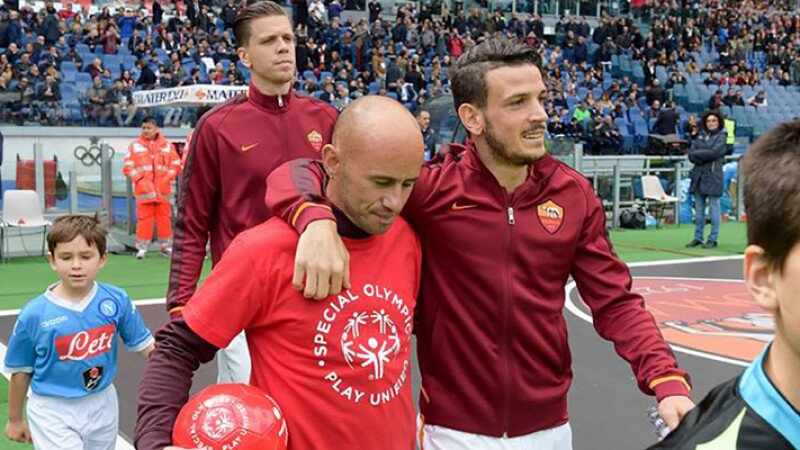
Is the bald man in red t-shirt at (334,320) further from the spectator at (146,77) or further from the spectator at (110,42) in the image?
the spectator at (110,42)

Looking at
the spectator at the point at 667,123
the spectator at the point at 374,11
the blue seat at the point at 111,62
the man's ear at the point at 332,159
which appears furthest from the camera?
the spectator at the point at 374,11

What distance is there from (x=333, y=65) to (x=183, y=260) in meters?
23.2

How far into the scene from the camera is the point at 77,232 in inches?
157

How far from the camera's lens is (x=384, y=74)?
1059 inches

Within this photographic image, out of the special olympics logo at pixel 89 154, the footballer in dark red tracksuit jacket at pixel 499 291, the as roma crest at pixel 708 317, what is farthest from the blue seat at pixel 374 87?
the footballer in dark red tracksuit jacket at pixel 499 291

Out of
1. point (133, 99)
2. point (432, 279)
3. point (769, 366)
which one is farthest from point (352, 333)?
point (133, 99)

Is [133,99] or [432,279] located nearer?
[432,279]

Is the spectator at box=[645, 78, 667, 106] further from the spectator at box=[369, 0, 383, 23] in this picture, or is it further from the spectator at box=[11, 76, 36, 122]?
the spectator at box=[11, 76, 36, 122]

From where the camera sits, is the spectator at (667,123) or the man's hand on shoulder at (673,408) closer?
the man's hand on shoulder at (673,408)

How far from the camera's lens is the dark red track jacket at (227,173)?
13.1ft

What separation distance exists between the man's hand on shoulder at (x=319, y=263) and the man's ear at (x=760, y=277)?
0.97 meters

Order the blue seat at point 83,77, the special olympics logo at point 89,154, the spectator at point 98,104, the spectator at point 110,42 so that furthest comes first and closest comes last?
the spectator at point 110,42, the blue seat at point 83,77, the spectator at point 98,104, the special olympics logo at point 89,154

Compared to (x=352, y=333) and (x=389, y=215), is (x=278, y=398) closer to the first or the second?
(x=352, y=333)

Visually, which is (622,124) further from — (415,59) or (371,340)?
(371,340)
